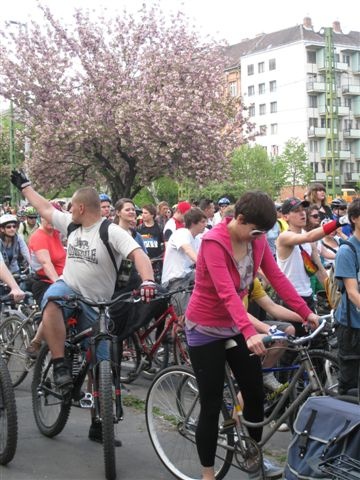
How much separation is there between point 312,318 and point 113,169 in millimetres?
28709

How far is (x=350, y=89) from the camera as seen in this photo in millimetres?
88500

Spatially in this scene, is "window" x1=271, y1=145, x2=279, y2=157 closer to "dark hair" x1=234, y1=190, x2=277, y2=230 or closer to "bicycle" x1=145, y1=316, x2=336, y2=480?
"bicycle" x1=145, y1=316, x2=336, y2=480

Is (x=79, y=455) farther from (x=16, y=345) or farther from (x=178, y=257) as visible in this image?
(x=178, y=257)

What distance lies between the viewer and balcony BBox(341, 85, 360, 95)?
3469 inches

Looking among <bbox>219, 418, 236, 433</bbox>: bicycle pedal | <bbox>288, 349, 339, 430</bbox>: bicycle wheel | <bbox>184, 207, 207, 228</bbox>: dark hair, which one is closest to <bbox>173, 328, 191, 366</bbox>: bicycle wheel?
<bbox>184, 207, 207, 228</bbox>: dark hair

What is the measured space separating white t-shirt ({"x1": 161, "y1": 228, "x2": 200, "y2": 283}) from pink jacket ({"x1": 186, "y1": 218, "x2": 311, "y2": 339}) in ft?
11.7

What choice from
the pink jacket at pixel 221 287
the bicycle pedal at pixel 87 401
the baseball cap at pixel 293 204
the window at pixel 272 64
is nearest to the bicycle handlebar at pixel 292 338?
the pink jacket at pixel 221 287

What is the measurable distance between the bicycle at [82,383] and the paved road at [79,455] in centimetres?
16

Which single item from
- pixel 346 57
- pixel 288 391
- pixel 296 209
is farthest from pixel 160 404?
pixel 346 57

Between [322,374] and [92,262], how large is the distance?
6.07 ft

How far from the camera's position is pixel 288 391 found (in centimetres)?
461

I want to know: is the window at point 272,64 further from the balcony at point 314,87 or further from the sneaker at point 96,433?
the sneaker at point 96,433

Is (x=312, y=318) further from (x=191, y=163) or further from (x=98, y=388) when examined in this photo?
(x=191, y=163)

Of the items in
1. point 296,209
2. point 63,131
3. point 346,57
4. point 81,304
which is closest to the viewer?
point 81,304
